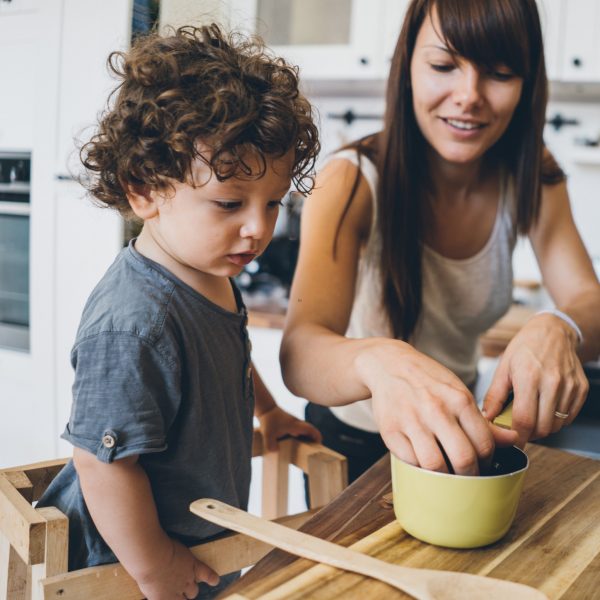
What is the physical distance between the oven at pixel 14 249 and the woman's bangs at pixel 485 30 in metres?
1.77

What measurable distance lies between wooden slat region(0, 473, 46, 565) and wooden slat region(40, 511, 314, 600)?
0.04 m

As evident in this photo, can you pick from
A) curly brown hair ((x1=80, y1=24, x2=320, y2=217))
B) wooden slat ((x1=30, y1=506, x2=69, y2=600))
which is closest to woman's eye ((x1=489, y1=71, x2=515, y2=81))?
curly brown hair ((x1=80, y1=24, x2=320, y2=217))

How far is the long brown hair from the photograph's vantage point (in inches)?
39.2

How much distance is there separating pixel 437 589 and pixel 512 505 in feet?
0.42

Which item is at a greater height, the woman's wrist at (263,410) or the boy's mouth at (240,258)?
the boy's mouth at (240,258)

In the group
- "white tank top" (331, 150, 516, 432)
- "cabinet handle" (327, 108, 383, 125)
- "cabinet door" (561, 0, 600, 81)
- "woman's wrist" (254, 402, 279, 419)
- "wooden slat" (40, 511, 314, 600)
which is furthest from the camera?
"cabinet handle" (327, 108, 383, 125)

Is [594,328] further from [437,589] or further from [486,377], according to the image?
[486,377]

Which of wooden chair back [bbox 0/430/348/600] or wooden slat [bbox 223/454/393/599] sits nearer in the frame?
wooden slat [bbox 223/454/393/599]

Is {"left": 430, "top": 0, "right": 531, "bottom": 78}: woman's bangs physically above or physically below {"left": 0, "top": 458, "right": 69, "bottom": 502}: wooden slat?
above

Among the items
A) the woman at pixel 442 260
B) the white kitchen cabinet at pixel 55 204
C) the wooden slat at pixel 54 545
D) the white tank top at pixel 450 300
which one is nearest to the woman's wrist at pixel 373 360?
the woman at pixel 442 260

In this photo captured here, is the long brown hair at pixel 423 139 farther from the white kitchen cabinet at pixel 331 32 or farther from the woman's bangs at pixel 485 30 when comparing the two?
the white kitchen cabinet at pixel 331 32

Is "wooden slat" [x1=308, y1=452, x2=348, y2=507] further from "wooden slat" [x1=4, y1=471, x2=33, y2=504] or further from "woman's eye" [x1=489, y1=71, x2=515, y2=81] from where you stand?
"woman's eye" [x1=489, y1=71, x2=515, y2=81]

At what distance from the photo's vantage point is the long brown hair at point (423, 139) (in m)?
1.00

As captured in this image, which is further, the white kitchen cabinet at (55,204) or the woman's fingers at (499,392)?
the white kitchen cabinet at (55,204)
